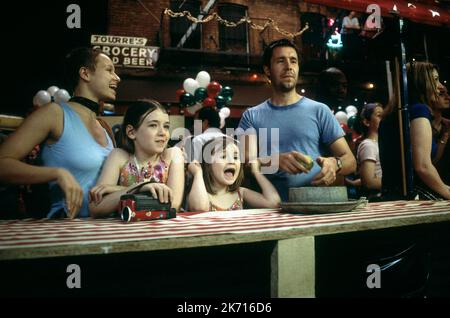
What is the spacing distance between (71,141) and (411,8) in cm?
360

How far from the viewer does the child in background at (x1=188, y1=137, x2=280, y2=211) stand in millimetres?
2371

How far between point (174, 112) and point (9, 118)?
8.83 meters

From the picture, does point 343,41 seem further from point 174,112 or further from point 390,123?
point 390,123

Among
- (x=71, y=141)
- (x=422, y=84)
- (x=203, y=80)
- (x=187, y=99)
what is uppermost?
(x=203, y=80)

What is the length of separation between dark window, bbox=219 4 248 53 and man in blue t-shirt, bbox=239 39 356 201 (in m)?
10.4

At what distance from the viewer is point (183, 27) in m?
12.5

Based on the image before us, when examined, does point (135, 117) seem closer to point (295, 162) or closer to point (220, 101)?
point (295, 162)

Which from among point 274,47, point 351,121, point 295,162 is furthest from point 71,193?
point 351,121

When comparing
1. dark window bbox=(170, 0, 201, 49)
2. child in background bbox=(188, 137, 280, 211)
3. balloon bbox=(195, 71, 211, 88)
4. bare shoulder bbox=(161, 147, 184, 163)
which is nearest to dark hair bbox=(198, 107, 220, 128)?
child in background bbox=(188, 137, 280, 211)

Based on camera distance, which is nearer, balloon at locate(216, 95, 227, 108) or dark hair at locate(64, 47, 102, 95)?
dark hair at locate(64, 47, 102, 95)

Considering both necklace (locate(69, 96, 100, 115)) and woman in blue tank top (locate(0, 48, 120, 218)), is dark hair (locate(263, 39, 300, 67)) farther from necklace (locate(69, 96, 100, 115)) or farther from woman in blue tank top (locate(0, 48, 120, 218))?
necklace (locate(69, 96, 100, 115))

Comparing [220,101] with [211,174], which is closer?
[211,174]

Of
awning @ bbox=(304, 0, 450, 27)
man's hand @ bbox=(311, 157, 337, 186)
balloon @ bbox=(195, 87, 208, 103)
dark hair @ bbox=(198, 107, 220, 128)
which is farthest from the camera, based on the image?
balloon @ bbox=(195, 87, 208, 103)

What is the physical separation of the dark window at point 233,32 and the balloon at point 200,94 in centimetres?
509
